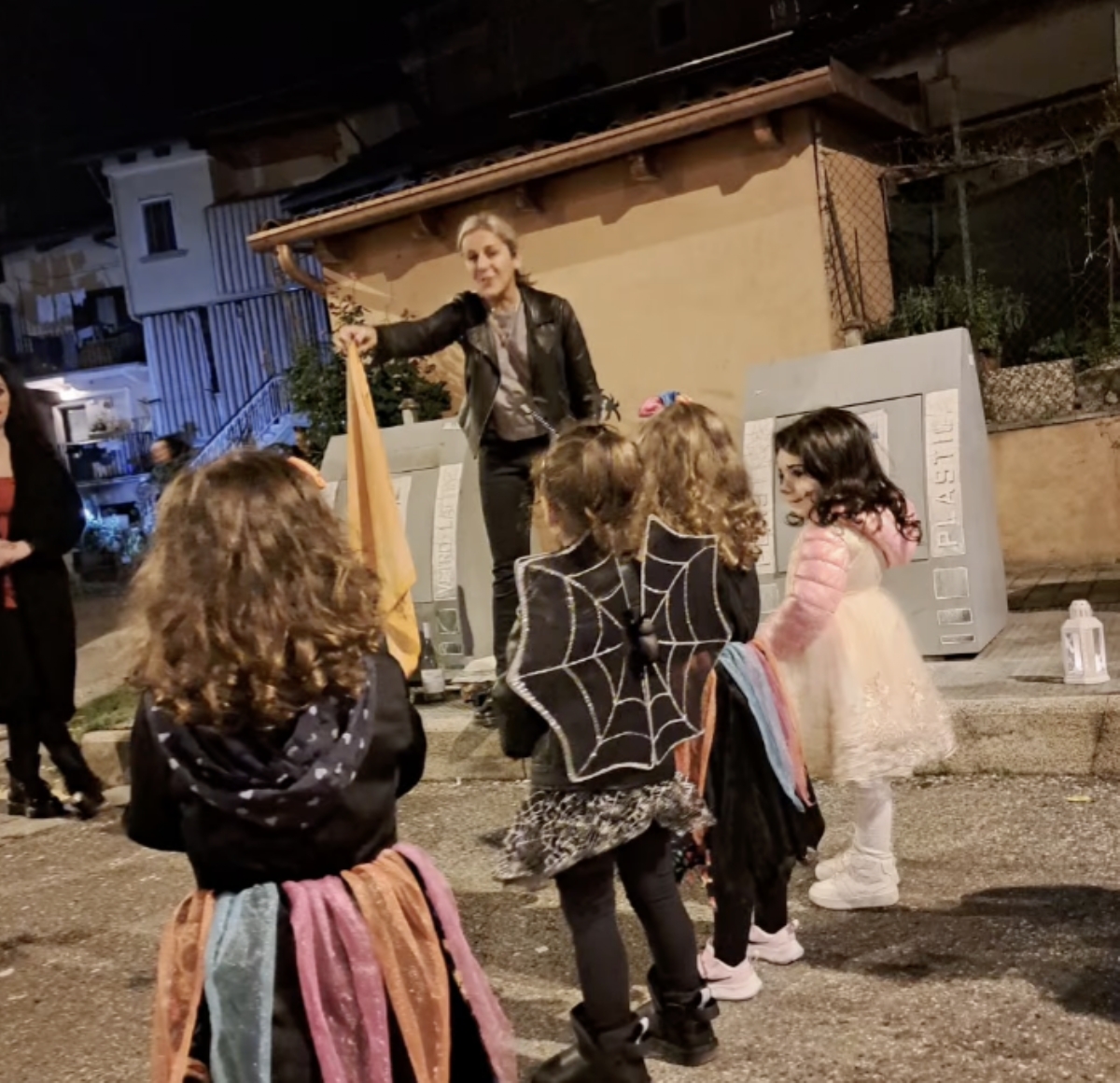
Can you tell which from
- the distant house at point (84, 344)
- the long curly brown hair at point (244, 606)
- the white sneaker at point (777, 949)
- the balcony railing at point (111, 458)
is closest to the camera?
the long curly brown hair at point (244, 606)

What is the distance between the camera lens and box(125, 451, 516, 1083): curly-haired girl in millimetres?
1841

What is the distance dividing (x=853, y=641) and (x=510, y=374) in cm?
184

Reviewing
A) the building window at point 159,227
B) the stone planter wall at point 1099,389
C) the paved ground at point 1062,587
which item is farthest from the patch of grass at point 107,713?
the building window at point 159,227

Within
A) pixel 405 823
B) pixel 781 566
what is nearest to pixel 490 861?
pixel 405 823

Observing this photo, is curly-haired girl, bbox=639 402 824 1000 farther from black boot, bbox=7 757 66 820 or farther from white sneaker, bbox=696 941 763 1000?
black boot, bbox=7 757 66 820

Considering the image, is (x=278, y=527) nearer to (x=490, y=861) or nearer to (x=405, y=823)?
(x=490, y=861)

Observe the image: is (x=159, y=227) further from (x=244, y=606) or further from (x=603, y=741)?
(x=244, y=606)

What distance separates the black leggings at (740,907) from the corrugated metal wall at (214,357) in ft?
75.0

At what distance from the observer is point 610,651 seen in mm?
2584

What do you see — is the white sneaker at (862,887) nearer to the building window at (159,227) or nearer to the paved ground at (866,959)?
the paved ground at (866,959)

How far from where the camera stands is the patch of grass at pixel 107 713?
6382 mm

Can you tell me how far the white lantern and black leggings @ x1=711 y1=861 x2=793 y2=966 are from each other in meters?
2.00

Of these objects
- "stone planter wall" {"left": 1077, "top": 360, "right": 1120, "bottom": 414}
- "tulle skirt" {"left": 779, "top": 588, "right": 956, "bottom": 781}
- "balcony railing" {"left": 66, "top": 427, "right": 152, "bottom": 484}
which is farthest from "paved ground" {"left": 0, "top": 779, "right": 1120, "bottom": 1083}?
"balcony railing" {"left": 66, "top": 427, "right": 152, "bottom": 484}

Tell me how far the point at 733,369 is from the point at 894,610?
5.48m
